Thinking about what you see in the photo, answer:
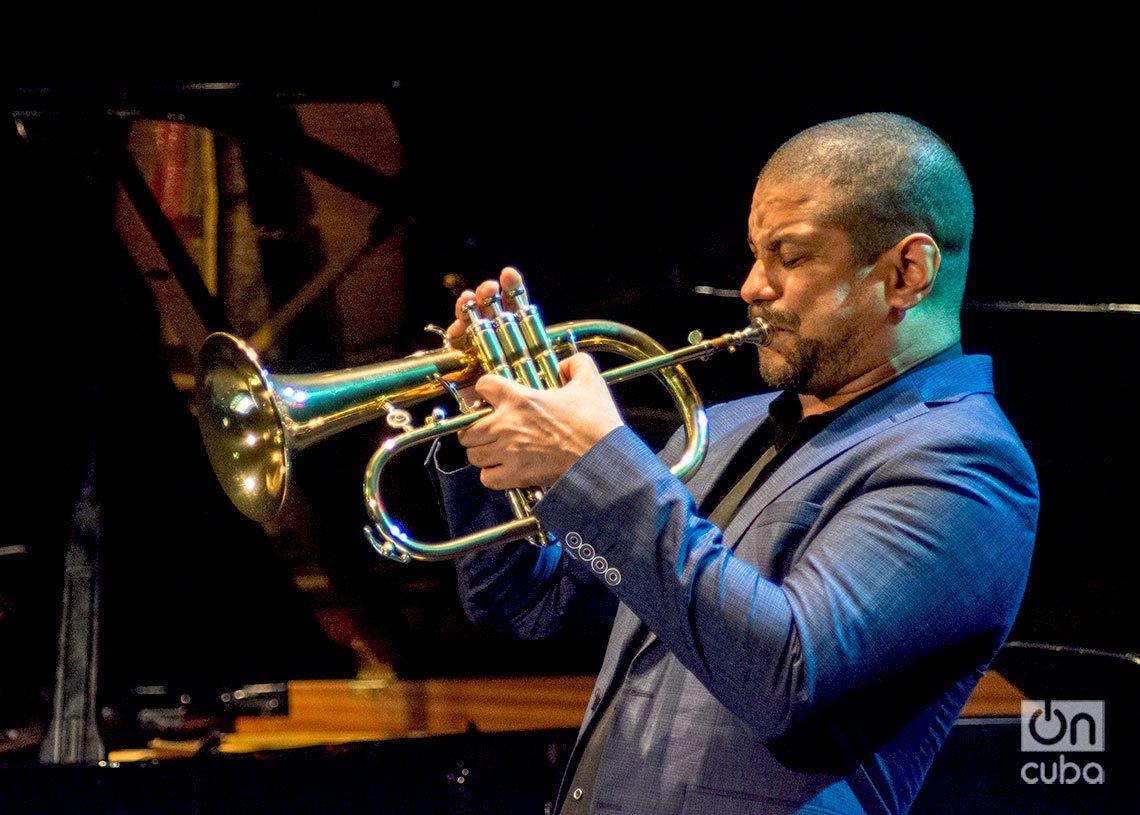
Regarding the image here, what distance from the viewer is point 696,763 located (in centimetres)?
173

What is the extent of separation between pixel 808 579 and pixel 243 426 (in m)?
1.14

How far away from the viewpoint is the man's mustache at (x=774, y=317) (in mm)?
2084

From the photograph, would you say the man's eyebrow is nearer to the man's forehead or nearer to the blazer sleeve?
the man's forehead

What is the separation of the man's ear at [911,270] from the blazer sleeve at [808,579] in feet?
1.33

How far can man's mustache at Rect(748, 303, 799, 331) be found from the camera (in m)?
2.08

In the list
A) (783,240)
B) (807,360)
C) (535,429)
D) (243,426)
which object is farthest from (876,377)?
(243,426)

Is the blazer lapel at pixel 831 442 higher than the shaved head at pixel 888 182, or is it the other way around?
the shaved head at pixel 888 182

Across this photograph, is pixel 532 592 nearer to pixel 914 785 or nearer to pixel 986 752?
pixel 914 785

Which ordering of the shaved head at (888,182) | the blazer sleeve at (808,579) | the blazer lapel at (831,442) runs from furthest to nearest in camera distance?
1. the shaved head at (888,182)
2. the blazer lapel at (831,442)
3. the blazer sleeve at (808,579)

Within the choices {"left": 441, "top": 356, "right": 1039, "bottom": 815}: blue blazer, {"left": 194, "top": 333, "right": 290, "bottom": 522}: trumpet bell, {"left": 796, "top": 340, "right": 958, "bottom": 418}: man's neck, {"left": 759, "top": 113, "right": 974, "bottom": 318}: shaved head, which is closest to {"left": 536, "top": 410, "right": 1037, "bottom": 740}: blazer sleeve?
{"left": 441, "top": 356, "right": 1039, "bottom": 815}: blue blazer

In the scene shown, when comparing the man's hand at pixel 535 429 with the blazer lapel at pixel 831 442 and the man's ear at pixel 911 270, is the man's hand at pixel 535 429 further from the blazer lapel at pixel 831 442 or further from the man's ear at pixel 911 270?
the man's ear at pixel 911 270

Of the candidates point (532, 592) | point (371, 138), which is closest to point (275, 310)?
point (371, 138)

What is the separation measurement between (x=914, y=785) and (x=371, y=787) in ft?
5.39

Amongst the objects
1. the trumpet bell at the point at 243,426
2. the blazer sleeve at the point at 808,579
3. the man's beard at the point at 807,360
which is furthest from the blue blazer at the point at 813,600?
the trumpet bell at the point at 243,426
